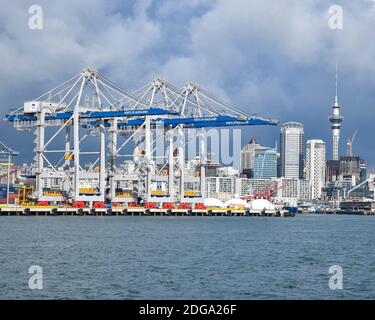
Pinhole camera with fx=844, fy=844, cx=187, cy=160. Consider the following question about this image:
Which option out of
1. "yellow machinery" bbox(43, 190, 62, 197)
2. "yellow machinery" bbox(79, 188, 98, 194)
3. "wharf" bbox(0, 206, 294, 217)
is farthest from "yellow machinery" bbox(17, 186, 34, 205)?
"yellow machinery" bbox(79, 188, 98, 194)

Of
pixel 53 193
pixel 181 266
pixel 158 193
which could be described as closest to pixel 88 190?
pixel 53 193

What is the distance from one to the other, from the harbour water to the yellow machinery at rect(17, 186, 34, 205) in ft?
141

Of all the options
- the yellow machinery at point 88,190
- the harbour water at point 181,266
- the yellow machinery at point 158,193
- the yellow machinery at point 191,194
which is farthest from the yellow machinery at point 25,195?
the harbour water at point 181,266

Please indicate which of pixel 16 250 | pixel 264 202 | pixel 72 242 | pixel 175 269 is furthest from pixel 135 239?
pixel 264 202

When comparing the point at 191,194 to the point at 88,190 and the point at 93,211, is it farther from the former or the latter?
the point at 93,211

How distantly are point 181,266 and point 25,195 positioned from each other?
219 ft

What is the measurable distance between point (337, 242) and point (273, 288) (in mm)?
21639

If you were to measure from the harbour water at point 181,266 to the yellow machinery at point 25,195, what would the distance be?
141ft

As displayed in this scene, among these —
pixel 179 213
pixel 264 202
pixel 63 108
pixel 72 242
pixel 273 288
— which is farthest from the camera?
pixel 264 202

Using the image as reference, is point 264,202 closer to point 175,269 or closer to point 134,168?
point 134,168

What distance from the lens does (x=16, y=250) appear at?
36.9m

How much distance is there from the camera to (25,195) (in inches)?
3757

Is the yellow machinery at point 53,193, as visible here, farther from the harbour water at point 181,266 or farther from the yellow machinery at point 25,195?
the harbour water at point 181,266
